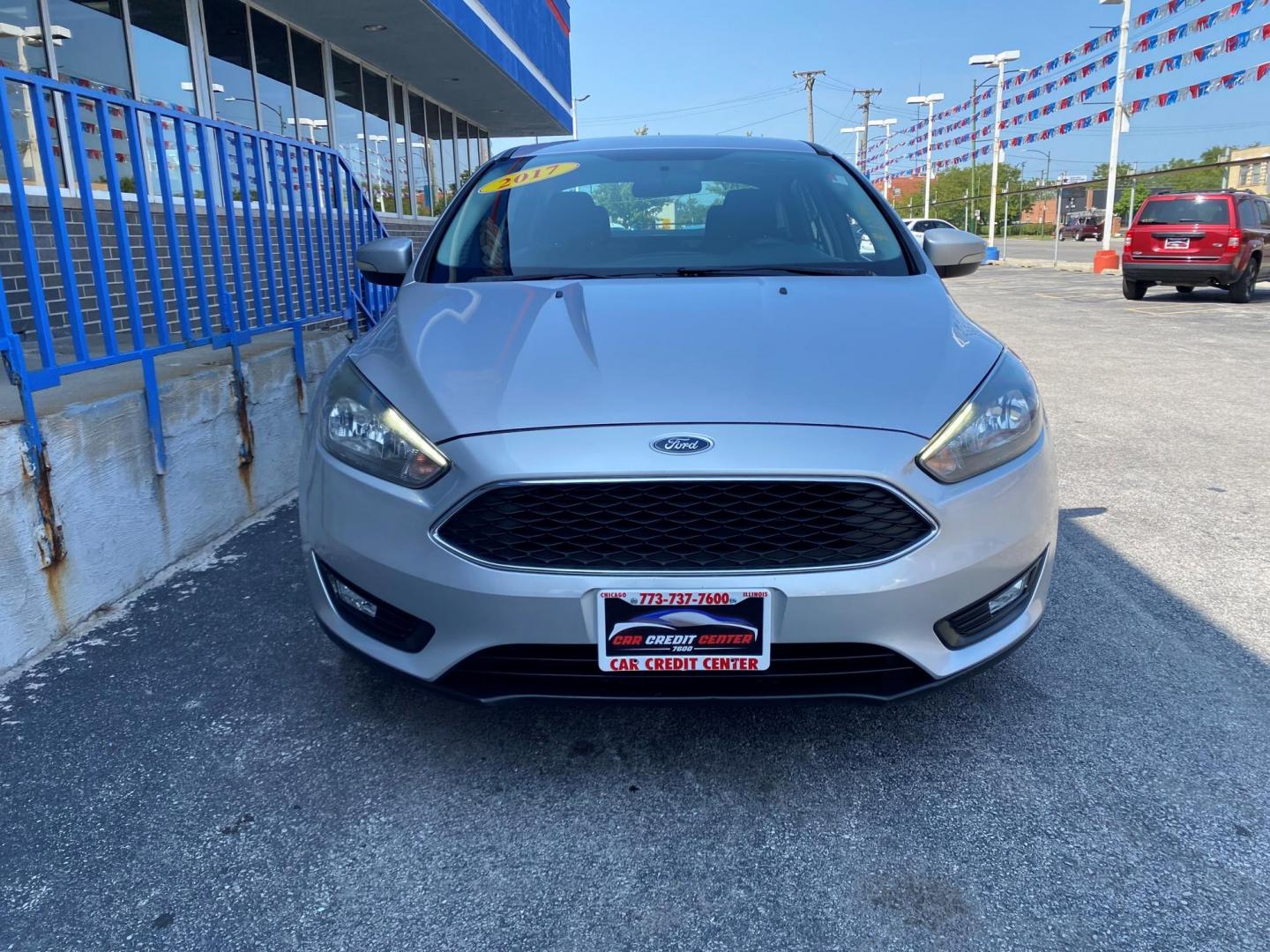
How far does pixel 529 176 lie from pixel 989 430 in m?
1.95

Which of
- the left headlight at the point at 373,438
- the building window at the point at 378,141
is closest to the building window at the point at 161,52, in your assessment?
the building window at the point at 378,141

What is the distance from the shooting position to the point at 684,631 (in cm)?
181

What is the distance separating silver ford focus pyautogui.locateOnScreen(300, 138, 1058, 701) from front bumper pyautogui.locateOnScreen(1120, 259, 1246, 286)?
14.2 m

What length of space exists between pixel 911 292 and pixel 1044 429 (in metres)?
0.57

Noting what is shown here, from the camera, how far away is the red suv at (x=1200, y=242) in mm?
13852

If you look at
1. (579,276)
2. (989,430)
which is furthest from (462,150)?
(989,430)

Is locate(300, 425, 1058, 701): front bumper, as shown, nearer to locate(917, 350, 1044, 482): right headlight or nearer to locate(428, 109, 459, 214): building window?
locate(917, 350, 1044, 482): right headlight

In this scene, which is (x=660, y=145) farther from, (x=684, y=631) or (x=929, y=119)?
(x=929, y=119)

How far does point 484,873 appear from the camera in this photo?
179 centimetres

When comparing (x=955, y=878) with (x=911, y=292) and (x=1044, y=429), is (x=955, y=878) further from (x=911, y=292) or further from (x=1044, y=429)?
(x=911, y=292)

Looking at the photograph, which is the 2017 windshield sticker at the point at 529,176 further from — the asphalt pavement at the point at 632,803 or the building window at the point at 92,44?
the building window at the point at 92,44

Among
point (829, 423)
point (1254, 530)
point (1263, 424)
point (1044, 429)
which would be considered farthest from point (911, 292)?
point (1263, 424)

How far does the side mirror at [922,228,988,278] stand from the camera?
3.11 metres

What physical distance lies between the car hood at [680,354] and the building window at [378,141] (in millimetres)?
11726
